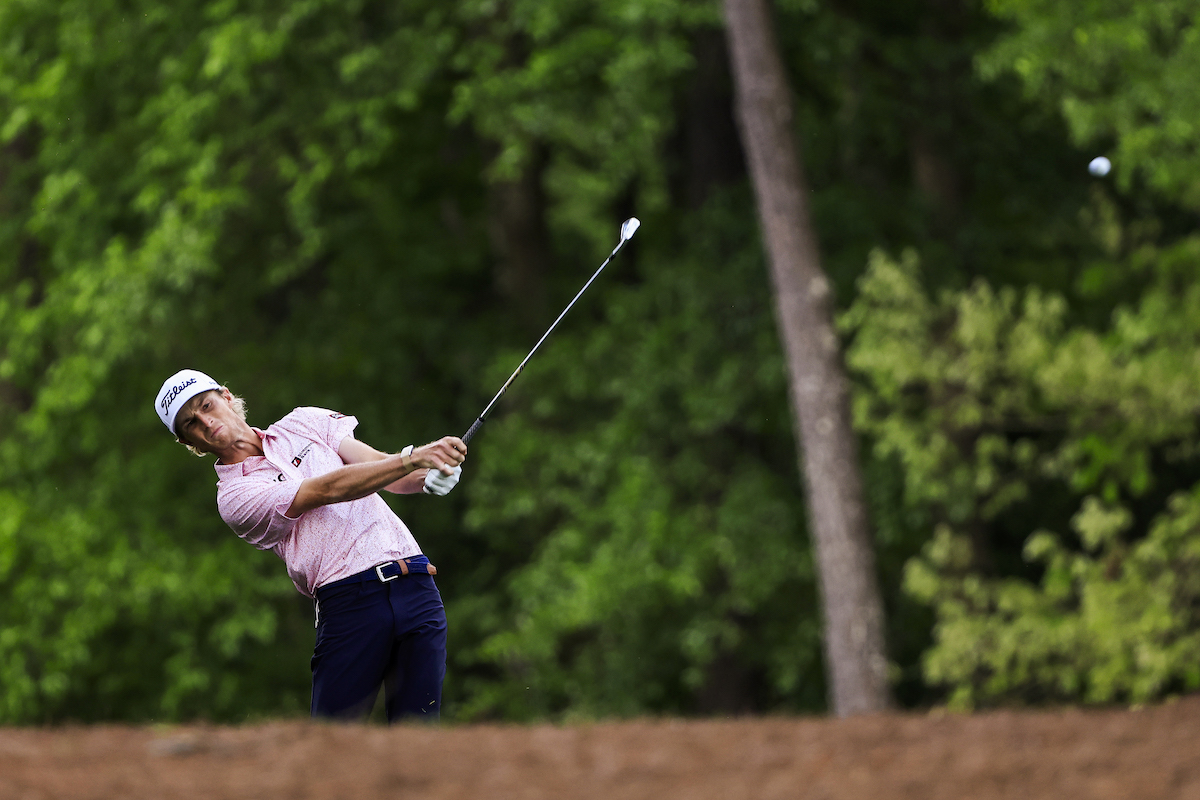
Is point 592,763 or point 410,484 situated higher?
point 410,484

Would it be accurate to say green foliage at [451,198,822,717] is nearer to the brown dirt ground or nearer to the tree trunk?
the tree trunk

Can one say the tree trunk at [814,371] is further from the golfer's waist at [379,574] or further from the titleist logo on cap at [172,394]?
the titleist logo on cap at [172,394]

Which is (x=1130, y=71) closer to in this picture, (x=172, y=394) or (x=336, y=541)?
(x=336, y=541)

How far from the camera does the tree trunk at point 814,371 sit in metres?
12.8

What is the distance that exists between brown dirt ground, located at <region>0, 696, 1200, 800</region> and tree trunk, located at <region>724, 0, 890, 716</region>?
7305 millimetres

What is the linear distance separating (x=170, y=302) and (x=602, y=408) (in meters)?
4.73

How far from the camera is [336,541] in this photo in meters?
5.29

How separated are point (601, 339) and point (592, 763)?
1110 centimetres

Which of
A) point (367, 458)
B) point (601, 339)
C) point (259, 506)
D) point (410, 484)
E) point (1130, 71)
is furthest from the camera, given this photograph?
point (601, 339)

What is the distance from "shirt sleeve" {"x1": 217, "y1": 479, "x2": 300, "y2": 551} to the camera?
17.0ft

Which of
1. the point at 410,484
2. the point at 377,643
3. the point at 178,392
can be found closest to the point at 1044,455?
the point at 410,484

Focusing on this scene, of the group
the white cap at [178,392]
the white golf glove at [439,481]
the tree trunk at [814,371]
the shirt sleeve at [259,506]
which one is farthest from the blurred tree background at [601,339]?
the shirt sleeve at [259,506]

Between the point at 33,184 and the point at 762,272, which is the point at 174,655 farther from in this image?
the point at 762,272

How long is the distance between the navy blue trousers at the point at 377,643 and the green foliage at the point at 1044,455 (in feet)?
25.8
